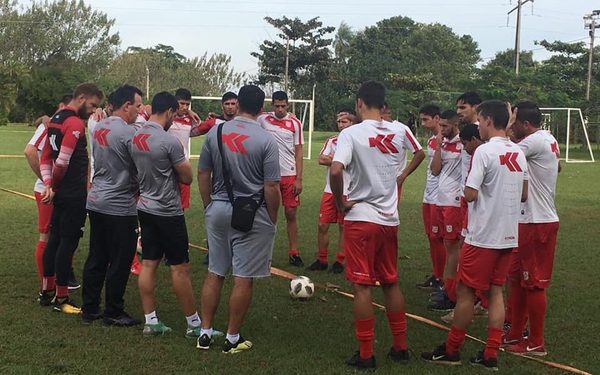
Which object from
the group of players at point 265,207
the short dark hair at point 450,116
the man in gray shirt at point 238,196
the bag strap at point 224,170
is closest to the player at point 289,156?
the short dark hair at point 450,116

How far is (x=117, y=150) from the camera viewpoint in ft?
19.3

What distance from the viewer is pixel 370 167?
16.7ft

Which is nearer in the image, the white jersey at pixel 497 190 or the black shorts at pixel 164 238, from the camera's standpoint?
the white jersey at pixel 497 190

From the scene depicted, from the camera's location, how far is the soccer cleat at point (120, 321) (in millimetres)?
5953

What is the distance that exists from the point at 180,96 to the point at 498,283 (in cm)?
501

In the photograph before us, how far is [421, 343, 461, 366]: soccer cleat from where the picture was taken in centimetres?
516

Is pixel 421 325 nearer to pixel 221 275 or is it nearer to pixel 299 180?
pixel 221 275

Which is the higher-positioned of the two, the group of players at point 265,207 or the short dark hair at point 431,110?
the short dark hair at point 431,110

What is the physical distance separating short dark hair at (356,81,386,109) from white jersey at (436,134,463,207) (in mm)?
1927

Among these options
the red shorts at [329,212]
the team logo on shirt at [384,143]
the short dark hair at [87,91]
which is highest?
the short dark hair at [87,91]

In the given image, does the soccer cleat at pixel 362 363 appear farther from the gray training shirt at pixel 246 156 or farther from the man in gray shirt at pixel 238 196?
the gray training shirt at pixel 246 156

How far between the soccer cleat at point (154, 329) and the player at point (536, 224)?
305 cm

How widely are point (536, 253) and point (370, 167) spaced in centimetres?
169

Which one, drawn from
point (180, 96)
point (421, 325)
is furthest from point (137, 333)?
point (180, 96)
